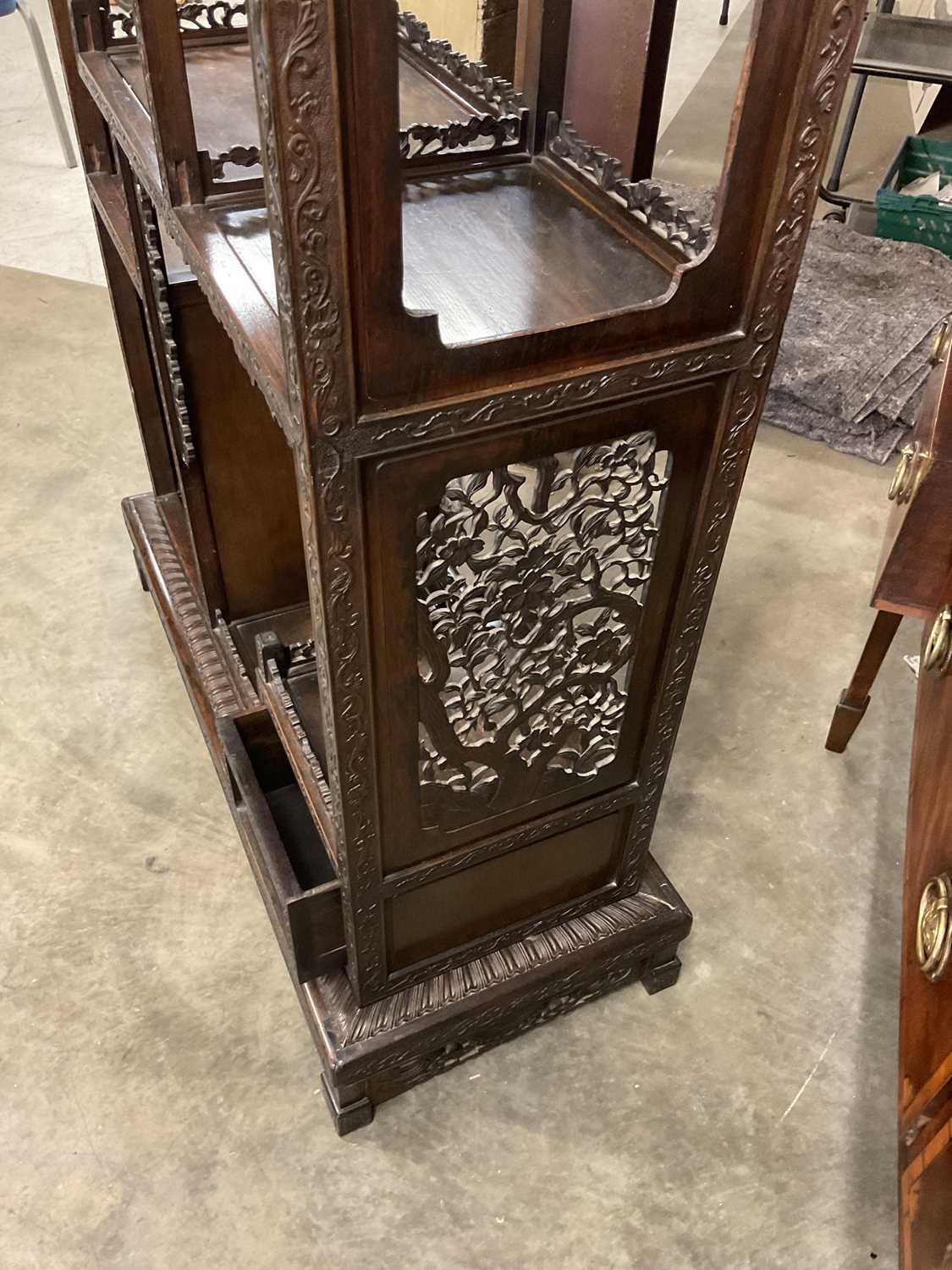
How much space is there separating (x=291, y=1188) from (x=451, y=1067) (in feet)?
0.77

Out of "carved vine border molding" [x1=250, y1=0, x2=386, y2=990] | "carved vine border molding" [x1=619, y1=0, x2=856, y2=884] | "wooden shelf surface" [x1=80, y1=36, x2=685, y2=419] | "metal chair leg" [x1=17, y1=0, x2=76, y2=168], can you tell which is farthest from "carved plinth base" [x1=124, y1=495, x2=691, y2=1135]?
"metal chair leg" [x1=17, y1=0, x2=76, y2=168]

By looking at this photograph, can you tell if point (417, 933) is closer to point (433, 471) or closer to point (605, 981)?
point (605, 981)

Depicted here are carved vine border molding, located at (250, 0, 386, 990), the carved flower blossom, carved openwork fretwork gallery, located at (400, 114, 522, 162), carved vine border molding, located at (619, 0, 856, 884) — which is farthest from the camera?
the carved flower blossom

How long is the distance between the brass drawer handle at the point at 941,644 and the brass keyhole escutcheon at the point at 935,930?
25cm

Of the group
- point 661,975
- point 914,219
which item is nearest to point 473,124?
point 661,975

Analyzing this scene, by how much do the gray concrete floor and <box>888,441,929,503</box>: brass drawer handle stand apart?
594 millimetres

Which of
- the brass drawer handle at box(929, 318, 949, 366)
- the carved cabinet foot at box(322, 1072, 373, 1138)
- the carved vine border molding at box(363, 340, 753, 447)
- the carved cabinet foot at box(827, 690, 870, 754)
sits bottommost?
the carved cabinet foot at box(322, 1072, 373, 1138)

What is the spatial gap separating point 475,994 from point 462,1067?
0.17m

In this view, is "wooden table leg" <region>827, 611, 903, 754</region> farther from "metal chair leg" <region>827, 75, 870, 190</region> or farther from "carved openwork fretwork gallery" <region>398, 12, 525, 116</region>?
"metal chair leg" <region>827, 75, 870, 190</region>

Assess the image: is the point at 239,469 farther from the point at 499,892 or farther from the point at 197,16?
the point at 499,892

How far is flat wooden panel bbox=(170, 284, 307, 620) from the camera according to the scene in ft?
4.50

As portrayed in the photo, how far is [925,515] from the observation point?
1.21 metres

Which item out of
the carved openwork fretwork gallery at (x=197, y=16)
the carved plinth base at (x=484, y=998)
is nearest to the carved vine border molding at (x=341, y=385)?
the carved plinth base at (x=484, y=998)

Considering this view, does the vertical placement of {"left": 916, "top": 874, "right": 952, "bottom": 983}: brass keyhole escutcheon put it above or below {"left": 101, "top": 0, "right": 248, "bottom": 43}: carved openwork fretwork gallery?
below
